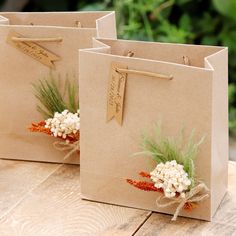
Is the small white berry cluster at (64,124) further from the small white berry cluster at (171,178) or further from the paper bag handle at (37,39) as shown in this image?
Result: the small white berry cluster at (171,178)

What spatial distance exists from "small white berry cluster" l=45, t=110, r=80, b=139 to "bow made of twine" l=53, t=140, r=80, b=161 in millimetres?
29

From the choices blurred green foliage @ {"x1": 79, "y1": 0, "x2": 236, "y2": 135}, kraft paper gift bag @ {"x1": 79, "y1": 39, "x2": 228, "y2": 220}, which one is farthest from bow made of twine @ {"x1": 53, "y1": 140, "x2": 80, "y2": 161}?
blurred green foliage @ {"x1": 79, "y1": 0, "x2": 236, "y2": 135}

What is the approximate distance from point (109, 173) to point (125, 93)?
0.53 ft

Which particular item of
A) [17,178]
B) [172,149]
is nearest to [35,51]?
[17,178]

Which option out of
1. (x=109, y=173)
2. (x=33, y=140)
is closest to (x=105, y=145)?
(x=109, y=173)

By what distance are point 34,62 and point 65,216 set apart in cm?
35

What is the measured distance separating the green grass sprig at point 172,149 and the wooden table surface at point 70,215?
11cm

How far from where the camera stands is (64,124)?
4.49ft

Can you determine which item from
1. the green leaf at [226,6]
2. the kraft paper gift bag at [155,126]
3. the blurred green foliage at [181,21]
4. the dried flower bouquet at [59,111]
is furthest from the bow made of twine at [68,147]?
the green leaf at [226,6]

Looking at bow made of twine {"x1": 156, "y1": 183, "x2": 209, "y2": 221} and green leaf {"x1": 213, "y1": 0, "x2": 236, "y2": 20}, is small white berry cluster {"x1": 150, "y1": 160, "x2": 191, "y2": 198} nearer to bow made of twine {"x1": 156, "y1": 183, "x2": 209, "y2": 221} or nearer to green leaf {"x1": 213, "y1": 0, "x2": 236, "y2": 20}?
bow made of twine {"x1": 156, "y1": 183, "x2": 209, "y2": 221}

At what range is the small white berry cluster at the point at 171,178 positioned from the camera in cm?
114

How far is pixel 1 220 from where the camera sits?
123cm

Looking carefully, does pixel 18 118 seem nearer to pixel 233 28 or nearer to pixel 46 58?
pixel 46 58

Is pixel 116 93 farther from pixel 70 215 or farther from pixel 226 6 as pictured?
pixel 226 6
